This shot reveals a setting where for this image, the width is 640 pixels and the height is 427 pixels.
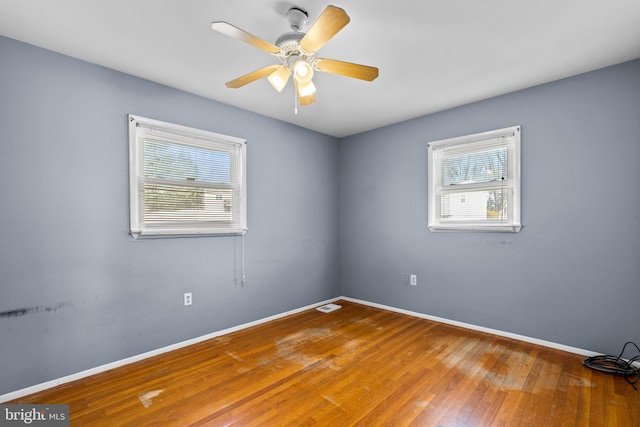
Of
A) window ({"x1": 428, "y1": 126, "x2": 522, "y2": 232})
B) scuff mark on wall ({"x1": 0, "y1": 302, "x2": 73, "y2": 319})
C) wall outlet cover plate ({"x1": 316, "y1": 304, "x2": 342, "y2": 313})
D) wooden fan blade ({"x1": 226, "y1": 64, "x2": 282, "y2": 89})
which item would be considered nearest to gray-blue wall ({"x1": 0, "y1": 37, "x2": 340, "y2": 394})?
scuff mark on wall ({"x1": 0, "y1": 302, "x2": 73, "y2": 319})

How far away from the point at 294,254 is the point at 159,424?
97.4 inches

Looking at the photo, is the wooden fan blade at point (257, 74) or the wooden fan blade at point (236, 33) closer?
the wooden fan blade at point (236, 33)

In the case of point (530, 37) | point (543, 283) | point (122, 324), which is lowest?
point (122, 324)

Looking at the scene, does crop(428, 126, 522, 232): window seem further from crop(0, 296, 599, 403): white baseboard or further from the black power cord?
the black power cord

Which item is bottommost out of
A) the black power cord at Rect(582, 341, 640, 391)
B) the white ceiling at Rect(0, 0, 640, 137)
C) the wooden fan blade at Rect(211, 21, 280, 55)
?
the black power cord at Rect(582, 341, 640, 391)

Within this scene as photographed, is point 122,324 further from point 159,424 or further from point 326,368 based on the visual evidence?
point 326,368

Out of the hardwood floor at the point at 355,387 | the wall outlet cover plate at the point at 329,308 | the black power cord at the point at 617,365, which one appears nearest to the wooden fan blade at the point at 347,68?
the hardwood floor at the point at 355,387

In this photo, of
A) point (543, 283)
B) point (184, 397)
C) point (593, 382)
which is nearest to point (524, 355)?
point (593, 382)

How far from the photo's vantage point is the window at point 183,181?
2775mm

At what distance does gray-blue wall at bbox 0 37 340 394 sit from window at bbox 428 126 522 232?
2.25 metres

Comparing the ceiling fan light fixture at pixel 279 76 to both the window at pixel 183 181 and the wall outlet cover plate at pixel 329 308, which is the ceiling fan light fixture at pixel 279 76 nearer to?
the window at pixel 183 181

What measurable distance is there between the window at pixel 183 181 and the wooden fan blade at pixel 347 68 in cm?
171

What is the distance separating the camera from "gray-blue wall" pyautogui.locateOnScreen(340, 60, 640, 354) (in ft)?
8.54

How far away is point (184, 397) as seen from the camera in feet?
7.08
